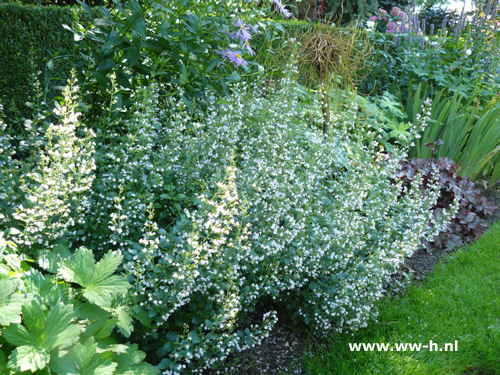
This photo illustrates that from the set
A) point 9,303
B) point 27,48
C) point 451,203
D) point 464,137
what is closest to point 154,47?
point 27,48

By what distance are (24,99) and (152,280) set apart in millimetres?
2737

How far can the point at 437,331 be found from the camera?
9.59 ft

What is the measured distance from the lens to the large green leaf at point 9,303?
1.56 metres

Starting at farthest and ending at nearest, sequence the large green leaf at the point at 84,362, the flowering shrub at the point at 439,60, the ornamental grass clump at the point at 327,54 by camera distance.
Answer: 1. the flowering shrub at the point at 439,60
2. the ornamental grass clump at the point at 327,54
3. the large green leaf at the point at 84,362

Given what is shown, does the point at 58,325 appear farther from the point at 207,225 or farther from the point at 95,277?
the point at 207,225

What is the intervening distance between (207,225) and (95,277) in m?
0.56

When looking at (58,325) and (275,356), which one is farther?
(275,356)

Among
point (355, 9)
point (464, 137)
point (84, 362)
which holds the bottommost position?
point (84, 362)

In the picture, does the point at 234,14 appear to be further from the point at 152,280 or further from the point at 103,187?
the point at 152,280

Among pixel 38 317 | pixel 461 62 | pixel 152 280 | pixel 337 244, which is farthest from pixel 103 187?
pixel 461 62

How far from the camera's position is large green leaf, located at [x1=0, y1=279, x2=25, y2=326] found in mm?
1560

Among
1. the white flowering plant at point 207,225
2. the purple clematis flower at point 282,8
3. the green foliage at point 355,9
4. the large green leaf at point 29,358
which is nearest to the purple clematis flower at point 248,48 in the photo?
the purple clematis flower at point 282,8

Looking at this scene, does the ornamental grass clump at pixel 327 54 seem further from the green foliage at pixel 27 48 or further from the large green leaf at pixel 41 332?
the large green leaf at pixel 41 332

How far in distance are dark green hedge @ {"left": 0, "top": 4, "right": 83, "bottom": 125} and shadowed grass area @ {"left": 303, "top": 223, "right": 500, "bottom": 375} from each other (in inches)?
A: 128
